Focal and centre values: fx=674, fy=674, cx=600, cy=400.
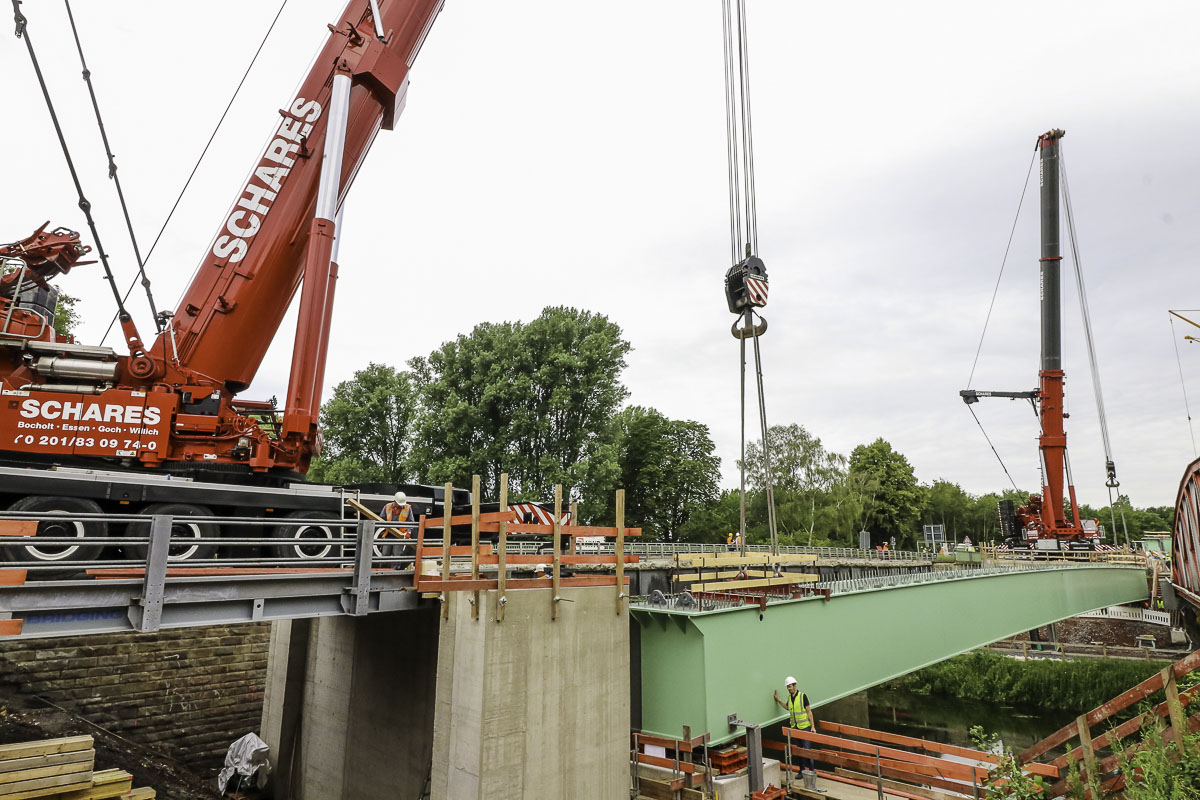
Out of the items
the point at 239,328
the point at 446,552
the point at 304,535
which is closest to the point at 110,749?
the point at 304,535

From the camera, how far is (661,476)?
45.4 meters

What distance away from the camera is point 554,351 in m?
31.5

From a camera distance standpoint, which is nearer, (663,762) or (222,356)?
(663,762)

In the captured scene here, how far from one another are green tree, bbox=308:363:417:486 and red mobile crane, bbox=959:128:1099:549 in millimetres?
34567

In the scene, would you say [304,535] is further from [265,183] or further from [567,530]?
[265,183]

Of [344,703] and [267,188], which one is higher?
[267,188]

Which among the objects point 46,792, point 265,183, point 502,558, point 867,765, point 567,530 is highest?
point 265,183

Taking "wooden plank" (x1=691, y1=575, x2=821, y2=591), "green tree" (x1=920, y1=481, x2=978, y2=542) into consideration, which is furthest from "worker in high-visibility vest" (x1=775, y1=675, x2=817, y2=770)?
"green tree" (x1=920, y1=481, x2=978, y2=542)

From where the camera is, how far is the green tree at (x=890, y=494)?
56.2 m

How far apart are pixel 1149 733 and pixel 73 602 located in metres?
11.2

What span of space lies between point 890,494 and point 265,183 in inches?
2189

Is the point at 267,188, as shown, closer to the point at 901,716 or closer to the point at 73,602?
the point at 73,602

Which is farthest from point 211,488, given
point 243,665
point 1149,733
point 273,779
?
point 1149,733

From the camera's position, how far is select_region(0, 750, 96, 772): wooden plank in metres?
7.23
